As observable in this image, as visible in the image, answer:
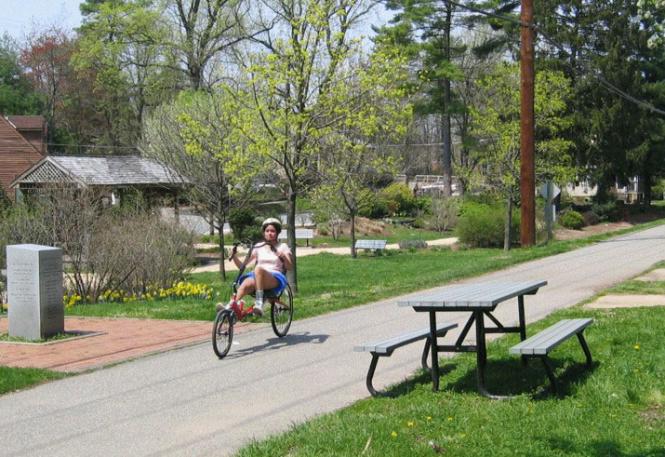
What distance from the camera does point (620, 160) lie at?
2053 inches

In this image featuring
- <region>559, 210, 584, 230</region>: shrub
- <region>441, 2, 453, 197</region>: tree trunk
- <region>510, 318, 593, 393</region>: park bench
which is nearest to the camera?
<region>510, 318, 593, 393</region>: park bench

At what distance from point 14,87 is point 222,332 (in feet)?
228

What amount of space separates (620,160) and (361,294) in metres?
38.5

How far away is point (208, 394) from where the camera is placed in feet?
28.4

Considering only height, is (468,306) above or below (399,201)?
below

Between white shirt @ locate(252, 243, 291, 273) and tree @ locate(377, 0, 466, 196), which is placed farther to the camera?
tree @ locate(377, 0, 466, 196)

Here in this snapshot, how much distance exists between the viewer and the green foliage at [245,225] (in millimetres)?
39500

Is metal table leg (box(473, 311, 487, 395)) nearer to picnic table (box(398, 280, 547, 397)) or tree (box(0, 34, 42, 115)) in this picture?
picnic table (box(398, 280, 547, 397))

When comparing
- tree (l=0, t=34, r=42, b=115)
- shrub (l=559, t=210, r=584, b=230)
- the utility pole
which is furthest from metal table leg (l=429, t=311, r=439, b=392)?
tree (l=0, t=34, r=42, b=115)

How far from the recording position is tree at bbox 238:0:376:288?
1706cm

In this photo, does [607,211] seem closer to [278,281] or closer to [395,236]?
[395,236]

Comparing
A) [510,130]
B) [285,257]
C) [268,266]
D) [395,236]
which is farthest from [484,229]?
[268,266]

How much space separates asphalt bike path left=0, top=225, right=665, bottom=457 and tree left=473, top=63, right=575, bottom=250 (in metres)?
22.6

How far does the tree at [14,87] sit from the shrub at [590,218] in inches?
1700
